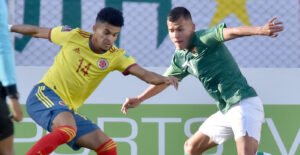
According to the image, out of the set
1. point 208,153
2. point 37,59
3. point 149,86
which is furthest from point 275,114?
point 37,59

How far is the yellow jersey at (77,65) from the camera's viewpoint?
4.36 meters

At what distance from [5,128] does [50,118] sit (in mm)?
867

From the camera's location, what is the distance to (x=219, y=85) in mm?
4723

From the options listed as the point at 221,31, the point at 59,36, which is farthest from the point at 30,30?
the point at 221,31

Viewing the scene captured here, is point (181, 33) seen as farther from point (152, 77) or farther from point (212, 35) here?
point (152, 77)

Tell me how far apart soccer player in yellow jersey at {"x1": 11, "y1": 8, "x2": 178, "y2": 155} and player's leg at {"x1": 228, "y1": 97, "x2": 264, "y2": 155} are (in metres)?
0.65

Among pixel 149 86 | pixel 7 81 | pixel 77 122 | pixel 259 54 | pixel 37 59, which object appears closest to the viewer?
pixel 7 81

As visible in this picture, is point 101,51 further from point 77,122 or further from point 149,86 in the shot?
point 149,86

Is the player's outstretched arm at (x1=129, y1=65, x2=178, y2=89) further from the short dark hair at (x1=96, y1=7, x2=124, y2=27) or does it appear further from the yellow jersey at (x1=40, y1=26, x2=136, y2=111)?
the short dark hair at (x1=96, y1=7, x2=124, y2=27)

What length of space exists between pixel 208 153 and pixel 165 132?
0.43m

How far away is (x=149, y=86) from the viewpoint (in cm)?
544

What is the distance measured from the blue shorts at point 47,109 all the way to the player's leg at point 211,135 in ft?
Result: 3.01

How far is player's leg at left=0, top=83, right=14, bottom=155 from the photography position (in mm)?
3234

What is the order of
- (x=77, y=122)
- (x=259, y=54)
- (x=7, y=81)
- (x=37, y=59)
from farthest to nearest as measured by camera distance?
(x=259, y=54), (x=37, y=59), (x=77, y=122), (x=7, y=81)
